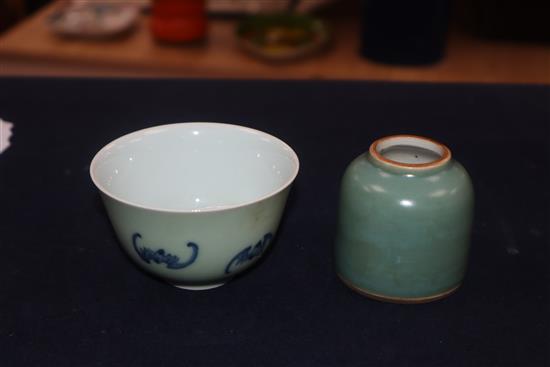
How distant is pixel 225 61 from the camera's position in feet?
4.34

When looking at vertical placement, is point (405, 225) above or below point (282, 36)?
above

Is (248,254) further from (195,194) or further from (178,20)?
(178,20)

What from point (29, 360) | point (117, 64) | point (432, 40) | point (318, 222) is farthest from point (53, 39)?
point (29, 360)

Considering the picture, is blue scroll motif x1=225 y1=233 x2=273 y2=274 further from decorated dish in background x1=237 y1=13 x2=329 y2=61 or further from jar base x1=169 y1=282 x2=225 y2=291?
decorated dish in background x1=237 y1=13 x2=329 y2=61

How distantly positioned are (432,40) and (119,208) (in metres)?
0.94

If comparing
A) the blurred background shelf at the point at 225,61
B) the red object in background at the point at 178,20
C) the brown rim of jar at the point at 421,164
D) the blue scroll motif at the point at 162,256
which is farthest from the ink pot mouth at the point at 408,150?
the red object in background at the point at 178,20

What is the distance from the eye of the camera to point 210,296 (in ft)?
1.63

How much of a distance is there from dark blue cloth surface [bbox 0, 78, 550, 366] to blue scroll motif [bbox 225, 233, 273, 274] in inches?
1.0

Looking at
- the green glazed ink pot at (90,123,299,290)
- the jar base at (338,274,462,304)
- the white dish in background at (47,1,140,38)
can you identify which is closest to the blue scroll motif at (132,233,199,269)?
the green glazed ink pot at (90,123,299,290)

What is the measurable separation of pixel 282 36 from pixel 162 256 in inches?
38.2

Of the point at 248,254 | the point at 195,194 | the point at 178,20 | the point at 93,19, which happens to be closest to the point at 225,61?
the point at 178,20

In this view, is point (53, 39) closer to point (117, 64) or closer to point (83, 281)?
point (117, 64)

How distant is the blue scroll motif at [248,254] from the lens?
18.9 inches

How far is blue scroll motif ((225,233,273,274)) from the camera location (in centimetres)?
48
